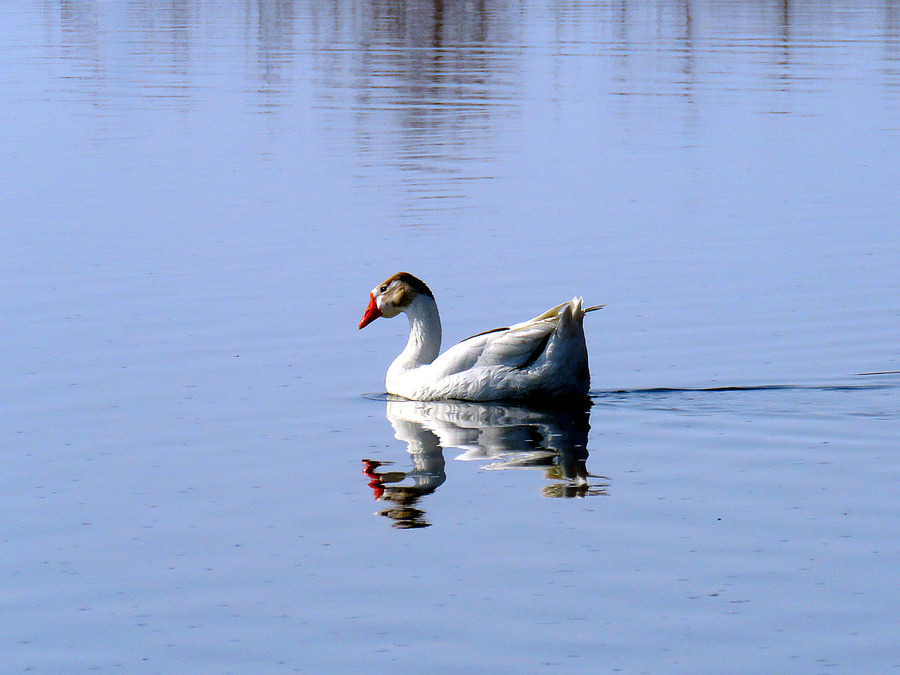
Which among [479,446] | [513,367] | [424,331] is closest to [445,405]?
[513,367]

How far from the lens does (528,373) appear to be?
1097cm

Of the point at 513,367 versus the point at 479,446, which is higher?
the point at 513,367

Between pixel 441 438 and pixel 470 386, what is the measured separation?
3.44 feet

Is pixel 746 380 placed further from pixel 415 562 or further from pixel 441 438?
pixel 415 562

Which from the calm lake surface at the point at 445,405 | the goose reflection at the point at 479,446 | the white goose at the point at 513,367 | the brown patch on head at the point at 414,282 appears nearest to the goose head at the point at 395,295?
the brown patch on head at the point at 414,282

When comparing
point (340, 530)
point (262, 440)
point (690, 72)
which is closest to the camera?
point (340, 530)

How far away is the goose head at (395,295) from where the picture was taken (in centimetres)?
1198

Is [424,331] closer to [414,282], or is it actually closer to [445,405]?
[414,282]

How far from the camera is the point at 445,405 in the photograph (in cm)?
1119

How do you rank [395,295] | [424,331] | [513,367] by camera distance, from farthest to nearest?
[395,295], [424,331], [513,367]

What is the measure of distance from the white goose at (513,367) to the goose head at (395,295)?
2.42ft

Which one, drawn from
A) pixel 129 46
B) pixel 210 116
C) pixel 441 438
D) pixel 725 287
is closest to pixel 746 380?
pixel 441 438

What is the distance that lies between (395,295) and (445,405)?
1361 mm

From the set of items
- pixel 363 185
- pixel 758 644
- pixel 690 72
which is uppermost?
pixel 690 72
